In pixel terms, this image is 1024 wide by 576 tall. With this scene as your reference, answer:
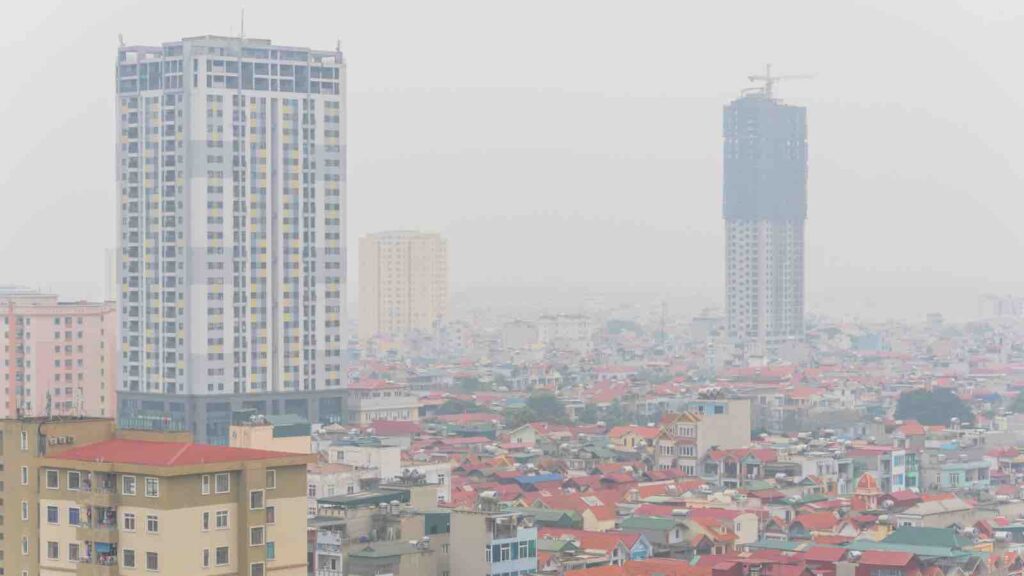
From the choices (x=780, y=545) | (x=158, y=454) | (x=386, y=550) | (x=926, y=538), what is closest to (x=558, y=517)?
(x=780, y=545)

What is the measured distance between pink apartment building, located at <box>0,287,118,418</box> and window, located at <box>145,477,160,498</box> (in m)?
29.2

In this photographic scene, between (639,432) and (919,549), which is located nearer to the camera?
(919,549)

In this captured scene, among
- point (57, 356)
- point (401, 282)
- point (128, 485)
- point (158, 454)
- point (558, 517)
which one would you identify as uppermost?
point (401, 282)

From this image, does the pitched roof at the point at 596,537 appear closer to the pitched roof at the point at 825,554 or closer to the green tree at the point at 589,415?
the pitched roof at the point at 825,554

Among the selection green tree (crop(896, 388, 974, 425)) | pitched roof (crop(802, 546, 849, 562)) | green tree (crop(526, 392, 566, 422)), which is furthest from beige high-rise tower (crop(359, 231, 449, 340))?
pitched roof (crop(802, 546, 849, 562))

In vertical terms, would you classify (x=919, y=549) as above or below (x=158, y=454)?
below

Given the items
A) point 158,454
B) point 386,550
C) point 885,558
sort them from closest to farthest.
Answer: point 158,454, point 386,550, point 885,558

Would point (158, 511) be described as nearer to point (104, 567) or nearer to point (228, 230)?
point (104, 567)

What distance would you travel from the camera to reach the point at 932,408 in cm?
4841

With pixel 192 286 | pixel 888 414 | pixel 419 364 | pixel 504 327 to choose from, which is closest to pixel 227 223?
pixel 192 286

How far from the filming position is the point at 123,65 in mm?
41969

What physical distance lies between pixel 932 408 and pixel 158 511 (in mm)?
36707

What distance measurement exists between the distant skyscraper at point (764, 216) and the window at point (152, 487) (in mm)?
71246

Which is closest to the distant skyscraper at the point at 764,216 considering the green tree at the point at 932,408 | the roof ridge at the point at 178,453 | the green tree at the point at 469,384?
the green tree at the point at 469,384
